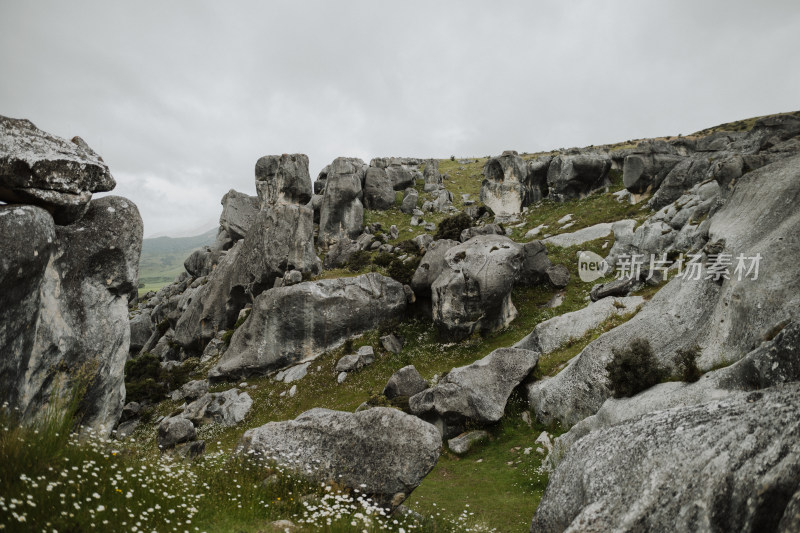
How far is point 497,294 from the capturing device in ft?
116

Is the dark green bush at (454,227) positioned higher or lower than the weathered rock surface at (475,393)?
higher

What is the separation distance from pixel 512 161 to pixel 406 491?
62.5 metres

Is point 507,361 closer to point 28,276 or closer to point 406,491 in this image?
point 406,491

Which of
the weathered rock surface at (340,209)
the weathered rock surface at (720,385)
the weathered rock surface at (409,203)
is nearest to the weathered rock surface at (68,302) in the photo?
the weathered rock surface at (720,385)

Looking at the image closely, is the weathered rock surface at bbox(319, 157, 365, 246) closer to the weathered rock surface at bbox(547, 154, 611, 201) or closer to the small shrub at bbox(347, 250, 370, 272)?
the small shrub at bbox(347, 250, 370, 272)

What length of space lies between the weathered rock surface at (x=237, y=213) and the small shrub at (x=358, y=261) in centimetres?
2738

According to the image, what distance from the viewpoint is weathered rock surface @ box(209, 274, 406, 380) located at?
39.0 metres

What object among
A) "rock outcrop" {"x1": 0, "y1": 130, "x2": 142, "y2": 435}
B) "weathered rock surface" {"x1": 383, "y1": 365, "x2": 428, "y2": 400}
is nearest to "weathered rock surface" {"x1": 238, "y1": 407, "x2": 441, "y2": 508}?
"rock outcrop" {"x1": 0, "y1": 130, "x2": 142, "y2": 435}

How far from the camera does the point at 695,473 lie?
7.89 m

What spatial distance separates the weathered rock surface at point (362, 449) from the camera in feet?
42.0

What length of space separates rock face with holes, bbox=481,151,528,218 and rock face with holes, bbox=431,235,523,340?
106ft

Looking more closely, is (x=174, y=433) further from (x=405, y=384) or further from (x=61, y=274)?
(x=61, y=274)

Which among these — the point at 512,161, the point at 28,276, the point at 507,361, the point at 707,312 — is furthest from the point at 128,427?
the point at 512,161

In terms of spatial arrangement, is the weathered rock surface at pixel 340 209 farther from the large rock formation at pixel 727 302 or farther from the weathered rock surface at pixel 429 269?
the large rock formation at pixel 727 302
